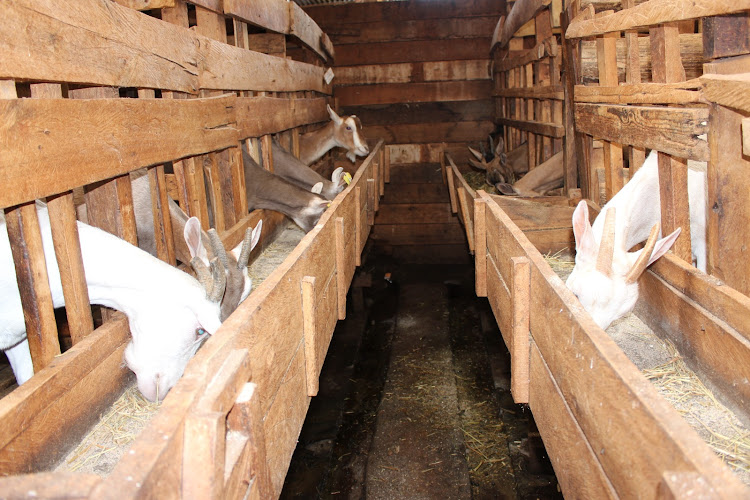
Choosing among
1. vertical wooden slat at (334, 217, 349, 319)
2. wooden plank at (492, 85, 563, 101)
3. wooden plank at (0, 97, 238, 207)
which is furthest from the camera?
wooden plank at (492, 85, 563, 101)

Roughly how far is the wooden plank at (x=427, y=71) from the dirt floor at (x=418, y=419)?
583 centimetres

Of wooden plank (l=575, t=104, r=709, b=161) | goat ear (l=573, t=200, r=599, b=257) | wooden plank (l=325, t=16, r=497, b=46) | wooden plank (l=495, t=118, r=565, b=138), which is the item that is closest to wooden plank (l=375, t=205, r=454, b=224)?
wooden plank (l=495, t=118, r=565, b=138)

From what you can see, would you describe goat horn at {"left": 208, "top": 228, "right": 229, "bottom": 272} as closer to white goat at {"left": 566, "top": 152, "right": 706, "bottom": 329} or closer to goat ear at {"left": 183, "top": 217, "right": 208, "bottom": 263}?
goat ear at {"left": 183, "top": 217, "right": 208, "bottom": 263}

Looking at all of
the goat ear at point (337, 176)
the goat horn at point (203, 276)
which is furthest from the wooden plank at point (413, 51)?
the goat horn at point (203, 276)

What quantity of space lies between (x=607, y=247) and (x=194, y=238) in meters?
2.02

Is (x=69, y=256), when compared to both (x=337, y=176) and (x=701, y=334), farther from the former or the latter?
(x=337, y=176)

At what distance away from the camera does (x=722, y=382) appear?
2.56 m

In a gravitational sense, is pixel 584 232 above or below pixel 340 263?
above

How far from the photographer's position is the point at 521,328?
2701mm

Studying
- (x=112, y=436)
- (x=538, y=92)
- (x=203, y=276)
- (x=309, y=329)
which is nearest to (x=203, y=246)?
(x=203, y=276)

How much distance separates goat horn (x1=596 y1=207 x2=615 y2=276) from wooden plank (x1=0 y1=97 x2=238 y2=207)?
2.31 m

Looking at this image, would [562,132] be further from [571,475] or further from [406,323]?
[571,475]

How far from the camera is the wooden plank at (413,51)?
10.3 m

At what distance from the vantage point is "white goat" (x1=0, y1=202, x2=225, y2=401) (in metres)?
2.78
